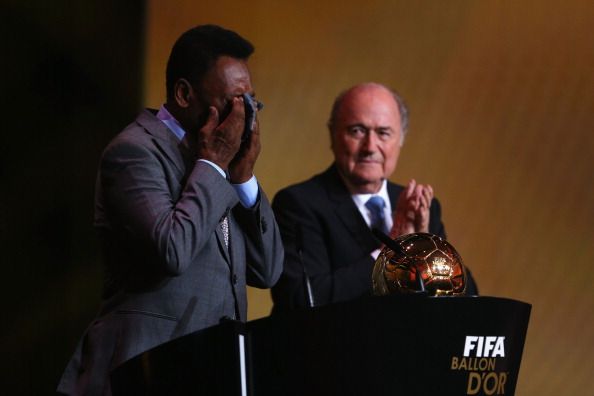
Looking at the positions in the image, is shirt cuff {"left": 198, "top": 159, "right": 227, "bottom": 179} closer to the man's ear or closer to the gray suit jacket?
the gray suit jacket

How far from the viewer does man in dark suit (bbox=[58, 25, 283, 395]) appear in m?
1.83

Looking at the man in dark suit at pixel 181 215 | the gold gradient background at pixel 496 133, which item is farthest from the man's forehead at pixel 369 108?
the man in dark suit at pixel 181 215

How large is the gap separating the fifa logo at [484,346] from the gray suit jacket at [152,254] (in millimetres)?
424

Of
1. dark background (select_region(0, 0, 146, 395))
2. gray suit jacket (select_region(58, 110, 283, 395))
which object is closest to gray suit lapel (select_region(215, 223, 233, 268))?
gray suit jacket (select_region(58, 110, 283, 395))

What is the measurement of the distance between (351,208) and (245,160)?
35.3 inches

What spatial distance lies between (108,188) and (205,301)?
274 millimetres

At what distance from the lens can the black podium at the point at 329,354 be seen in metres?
1.55

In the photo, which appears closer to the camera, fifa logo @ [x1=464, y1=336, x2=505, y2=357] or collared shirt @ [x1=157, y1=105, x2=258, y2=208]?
fifa logo @ [x1=464, y1=336, x2=505, y2=357]

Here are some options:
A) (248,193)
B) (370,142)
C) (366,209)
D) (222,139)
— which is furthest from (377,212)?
(222,139)

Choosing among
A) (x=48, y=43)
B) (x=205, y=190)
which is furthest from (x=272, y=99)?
(x=205, y=190)

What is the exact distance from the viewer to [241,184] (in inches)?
79.8

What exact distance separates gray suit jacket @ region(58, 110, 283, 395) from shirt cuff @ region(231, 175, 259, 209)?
77 millimetres

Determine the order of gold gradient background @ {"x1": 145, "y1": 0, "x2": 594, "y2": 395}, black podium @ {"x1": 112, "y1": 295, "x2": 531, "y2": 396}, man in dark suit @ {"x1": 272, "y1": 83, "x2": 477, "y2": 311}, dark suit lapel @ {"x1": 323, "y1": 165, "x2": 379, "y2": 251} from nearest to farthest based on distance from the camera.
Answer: black podium @ {"x1": 112, "y1": 295, "x2": 531, "y2": 396}, man in dark suit @ {"x1": 272, "y1": 83, "x2": 477, "y2": 311}, dark suit lapel @ {"x1": 323, "y1": 165, "x2": 379, "y2": 251}, gold gradient background @ {"x1": 145, "y1": 0, "x2": 594, "y2": 395}

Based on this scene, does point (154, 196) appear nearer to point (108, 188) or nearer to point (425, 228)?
point (108, 188)
